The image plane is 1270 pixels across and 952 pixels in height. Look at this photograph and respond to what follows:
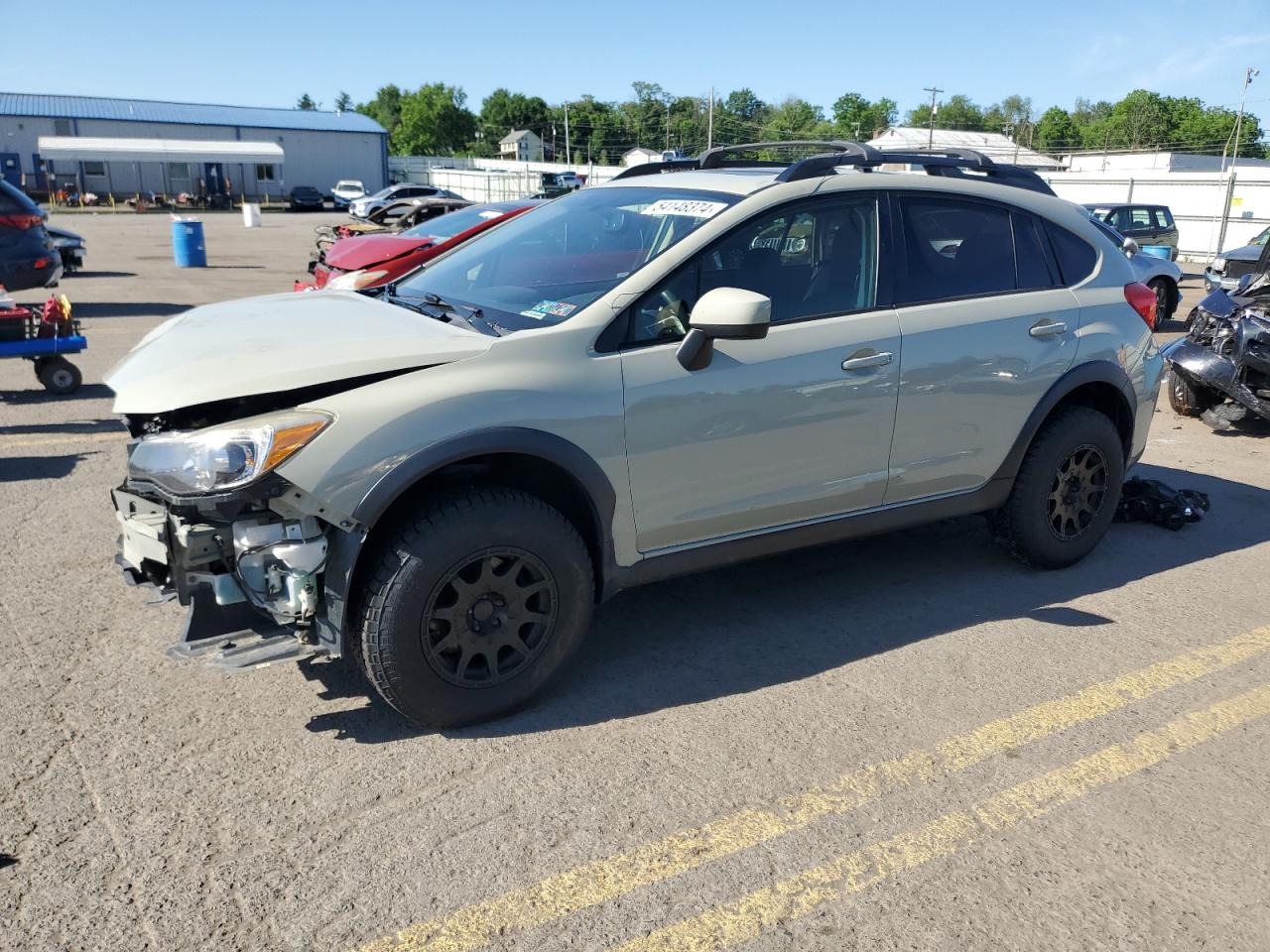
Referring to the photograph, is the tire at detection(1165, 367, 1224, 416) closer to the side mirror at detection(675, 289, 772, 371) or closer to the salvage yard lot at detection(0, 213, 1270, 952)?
the salvage yard lot at detection(0, 213, 1270, 952)

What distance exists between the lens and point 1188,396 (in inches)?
348

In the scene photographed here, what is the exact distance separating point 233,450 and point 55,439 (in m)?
4.97

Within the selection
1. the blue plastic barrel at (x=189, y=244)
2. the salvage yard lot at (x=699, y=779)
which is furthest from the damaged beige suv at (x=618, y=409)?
the blue plastic barrel at (x=189, y=244)

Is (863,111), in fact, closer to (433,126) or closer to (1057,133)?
(1057,133)

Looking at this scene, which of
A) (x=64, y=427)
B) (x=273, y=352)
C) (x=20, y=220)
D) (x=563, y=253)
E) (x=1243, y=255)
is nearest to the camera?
(x=273, y=352)

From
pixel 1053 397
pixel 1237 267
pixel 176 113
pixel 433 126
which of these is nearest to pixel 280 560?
pixel 1053 397

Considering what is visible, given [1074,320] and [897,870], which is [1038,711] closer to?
[897,870]

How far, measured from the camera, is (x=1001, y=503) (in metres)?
4.81

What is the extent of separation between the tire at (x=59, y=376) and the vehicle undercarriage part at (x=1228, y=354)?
8836mm

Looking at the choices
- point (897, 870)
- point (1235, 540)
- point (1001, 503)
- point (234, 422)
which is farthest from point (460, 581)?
point (1235, 540)

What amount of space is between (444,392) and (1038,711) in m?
2.40

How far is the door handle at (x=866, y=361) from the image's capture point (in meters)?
4.03

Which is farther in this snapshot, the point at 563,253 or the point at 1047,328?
the point at 1047,328

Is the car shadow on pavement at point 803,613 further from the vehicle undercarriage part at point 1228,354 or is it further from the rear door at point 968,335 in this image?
the vehicle undercarriage part at point 1228,354
